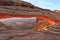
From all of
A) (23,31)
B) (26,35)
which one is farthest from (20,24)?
(26,35)

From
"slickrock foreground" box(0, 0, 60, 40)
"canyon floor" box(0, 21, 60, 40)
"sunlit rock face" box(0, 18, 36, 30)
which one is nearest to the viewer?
"canyon floor" box(0, 21, 60, 40)

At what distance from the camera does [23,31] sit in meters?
4.53

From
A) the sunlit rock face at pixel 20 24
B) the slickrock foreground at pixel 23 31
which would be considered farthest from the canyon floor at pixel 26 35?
the sunlit rock face at pixel 20 24

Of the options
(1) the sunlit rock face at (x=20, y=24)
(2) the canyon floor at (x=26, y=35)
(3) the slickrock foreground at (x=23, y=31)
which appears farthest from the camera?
(1) the sunlit rock face at (x=20, y=24)

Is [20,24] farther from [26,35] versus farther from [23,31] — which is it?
[26,35]

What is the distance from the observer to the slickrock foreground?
4156 mm

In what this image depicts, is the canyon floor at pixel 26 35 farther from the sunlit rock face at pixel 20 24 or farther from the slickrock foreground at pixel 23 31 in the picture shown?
the sunlit rock face at pixel 20 24

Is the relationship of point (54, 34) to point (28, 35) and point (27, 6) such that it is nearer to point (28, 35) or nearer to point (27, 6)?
point (28, 35)

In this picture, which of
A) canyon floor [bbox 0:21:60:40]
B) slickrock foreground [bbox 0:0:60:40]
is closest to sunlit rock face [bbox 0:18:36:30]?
slickrock foreground [bbox 0:0:60:40]

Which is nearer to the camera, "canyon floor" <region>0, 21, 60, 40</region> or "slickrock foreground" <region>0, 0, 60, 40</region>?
"canyon floor" <region>0, 21, 60, 40</region>

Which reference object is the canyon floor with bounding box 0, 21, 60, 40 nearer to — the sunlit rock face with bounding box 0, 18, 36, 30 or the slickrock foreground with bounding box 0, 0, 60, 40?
the slickrock foreground with bounding box 0, 0, 60, 40

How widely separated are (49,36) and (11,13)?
7.13 ft

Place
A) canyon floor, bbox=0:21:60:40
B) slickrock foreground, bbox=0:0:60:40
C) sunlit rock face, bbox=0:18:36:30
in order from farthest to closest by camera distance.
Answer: sunlit rock face, bbox=0:18:36:30 < slickrock foreground, bbox=0:0:60:40 < canyon floor, bbox=0:21:60:40

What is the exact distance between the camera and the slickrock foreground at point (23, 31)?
4156mm
